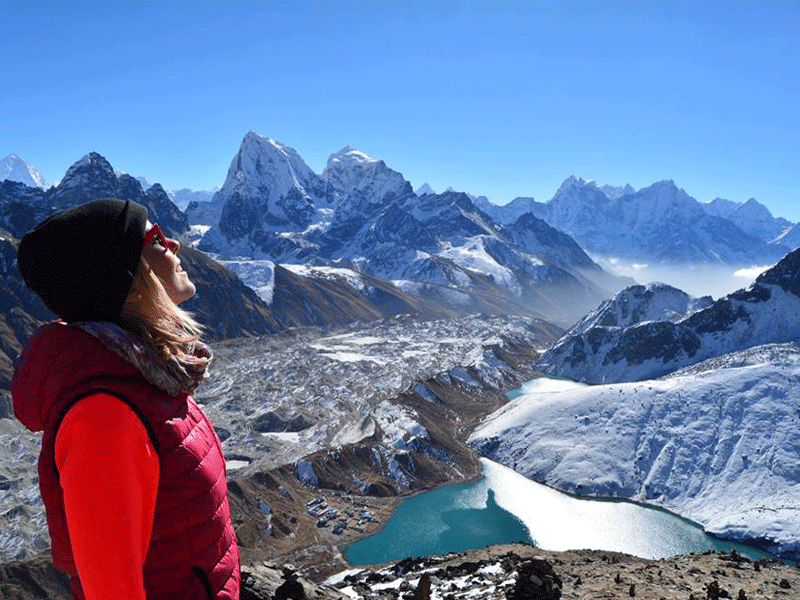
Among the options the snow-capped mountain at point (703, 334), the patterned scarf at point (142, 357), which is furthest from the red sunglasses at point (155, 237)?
the snow-capped mountain at point (703, 334)

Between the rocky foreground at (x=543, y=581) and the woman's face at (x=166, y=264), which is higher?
the woman's face at (x=166, y=264)

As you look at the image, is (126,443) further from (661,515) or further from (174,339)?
(661,515)

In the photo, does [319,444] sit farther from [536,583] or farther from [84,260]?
[84,260]

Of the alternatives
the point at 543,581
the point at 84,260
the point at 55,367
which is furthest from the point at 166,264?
the point at 543,581

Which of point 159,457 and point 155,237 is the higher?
point 155,237

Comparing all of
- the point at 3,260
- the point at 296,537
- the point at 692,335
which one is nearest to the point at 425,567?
the point at 296,537

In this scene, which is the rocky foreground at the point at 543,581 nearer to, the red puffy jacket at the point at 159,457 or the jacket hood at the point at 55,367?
the red puffy jacket at the point at 159,457
